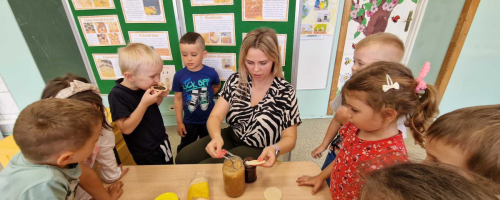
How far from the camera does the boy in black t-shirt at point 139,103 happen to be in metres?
1.13

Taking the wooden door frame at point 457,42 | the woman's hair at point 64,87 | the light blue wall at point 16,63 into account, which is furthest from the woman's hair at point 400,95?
the light blue wall at point 16,63

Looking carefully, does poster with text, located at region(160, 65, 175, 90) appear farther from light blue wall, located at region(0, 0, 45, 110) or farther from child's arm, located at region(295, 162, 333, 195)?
child's arm, located at region(295, 162, 333, 195)

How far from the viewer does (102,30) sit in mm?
1868

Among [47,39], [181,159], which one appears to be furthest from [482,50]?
[47,39]

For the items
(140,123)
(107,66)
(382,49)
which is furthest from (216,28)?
(382,49)

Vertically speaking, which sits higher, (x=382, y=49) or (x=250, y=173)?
(x=382, y=49)

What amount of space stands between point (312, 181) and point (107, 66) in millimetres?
2139

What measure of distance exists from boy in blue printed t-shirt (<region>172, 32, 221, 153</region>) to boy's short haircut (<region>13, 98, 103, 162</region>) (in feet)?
3.34

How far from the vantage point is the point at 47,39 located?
78.8 inches

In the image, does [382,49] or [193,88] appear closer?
[382,49]

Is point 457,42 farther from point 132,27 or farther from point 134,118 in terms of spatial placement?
point 132,27

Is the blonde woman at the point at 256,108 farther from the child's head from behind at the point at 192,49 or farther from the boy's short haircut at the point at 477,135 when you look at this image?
the boy's short haircut at the point at 477,135

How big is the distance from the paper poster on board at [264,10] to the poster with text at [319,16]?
1.62ft

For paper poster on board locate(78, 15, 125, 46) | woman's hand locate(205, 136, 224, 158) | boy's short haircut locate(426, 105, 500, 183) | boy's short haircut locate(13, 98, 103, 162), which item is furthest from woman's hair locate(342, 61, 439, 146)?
paper poster on board locate(78, 15, 125, 46)
